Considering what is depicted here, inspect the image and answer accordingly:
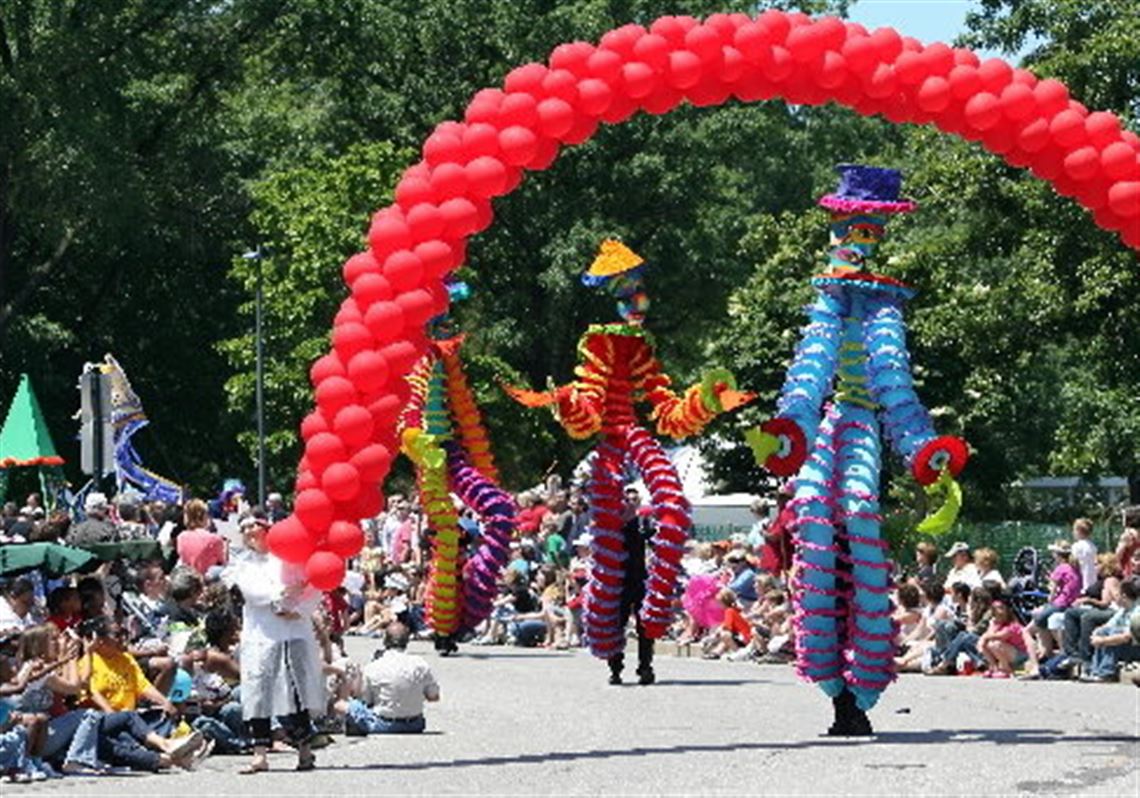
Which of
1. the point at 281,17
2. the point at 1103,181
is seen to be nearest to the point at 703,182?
the point at 281,17

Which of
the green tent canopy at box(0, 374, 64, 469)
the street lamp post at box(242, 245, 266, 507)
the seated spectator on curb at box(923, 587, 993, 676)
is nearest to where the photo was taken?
the seated spectator on curb at box(923, 587, 993, 676)

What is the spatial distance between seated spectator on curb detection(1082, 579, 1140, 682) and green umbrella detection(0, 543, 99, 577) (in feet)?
30.5

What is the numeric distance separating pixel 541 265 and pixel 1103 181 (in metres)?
41.1

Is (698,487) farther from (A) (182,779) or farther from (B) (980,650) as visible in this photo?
(A) (182,779)

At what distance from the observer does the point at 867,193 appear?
65.4 feet

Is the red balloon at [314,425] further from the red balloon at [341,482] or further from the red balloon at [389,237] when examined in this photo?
the red balloon at [389,237]

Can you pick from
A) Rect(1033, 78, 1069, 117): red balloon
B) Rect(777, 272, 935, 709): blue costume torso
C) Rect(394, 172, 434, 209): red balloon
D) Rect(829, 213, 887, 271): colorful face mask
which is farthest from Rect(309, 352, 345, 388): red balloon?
Rect(1033, 78, 1069, 117): red balloon

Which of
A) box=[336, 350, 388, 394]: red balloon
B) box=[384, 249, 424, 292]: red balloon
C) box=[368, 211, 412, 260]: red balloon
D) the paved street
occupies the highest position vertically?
box=[368, 211, 412, 260]: red balloon

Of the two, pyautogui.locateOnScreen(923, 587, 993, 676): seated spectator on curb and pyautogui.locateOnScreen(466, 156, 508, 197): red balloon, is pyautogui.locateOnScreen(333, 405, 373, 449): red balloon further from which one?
pyautogui.locateOnScreen(923, 587, 993, 676): seated spectator on curb

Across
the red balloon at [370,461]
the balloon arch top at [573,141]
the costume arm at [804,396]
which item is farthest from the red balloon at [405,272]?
the costume arm at [804,396]

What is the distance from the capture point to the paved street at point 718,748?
661 inches

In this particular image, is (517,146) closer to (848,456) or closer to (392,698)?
(848,456)

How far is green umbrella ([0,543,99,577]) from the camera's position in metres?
21.2

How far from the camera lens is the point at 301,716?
18625mm
